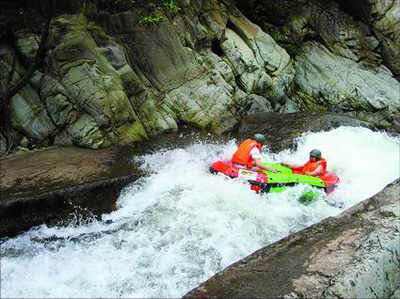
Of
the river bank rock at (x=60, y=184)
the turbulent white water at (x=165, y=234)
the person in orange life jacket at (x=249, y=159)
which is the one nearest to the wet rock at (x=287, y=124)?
the turbulent white water at (x=165, y=234)

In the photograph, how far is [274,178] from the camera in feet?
30.2

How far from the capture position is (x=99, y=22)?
12.0 m

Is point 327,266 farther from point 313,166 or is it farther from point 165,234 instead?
point 313,166

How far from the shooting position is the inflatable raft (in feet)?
29.9

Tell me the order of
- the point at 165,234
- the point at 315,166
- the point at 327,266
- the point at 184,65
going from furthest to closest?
the point at 184,65
the point at 315,166
the point at 165,234
the point at 327,266

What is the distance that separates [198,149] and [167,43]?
4135mm

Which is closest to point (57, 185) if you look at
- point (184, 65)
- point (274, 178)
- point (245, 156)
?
point (245, 156)

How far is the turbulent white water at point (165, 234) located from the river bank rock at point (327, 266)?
1.67 meters

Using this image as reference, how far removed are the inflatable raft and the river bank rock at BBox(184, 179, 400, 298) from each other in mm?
3612

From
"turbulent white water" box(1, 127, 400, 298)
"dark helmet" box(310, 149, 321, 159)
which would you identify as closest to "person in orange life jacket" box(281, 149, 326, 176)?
"dark helmet" box(310, 149, 321, 159)

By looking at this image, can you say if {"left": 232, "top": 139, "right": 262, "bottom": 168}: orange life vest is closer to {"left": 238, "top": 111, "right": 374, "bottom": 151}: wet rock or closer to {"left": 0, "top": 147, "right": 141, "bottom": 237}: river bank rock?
{"left": 0, "top": 147, "right": 141, "bottom": 237}: river bank rock

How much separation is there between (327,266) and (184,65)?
10.1 meters

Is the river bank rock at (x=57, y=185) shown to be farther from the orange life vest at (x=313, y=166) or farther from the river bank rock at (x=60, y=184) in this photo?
the orange life vest at (x=313, y=166)

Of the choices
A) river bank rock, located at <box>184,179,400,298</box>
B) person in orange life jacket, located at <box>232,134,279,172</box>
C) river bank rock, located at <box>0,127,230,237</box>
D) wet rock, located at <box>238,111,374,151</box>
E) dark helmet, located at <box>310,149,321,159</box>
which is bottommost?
river bank rock, located at <box>0,127,230,237</box>
